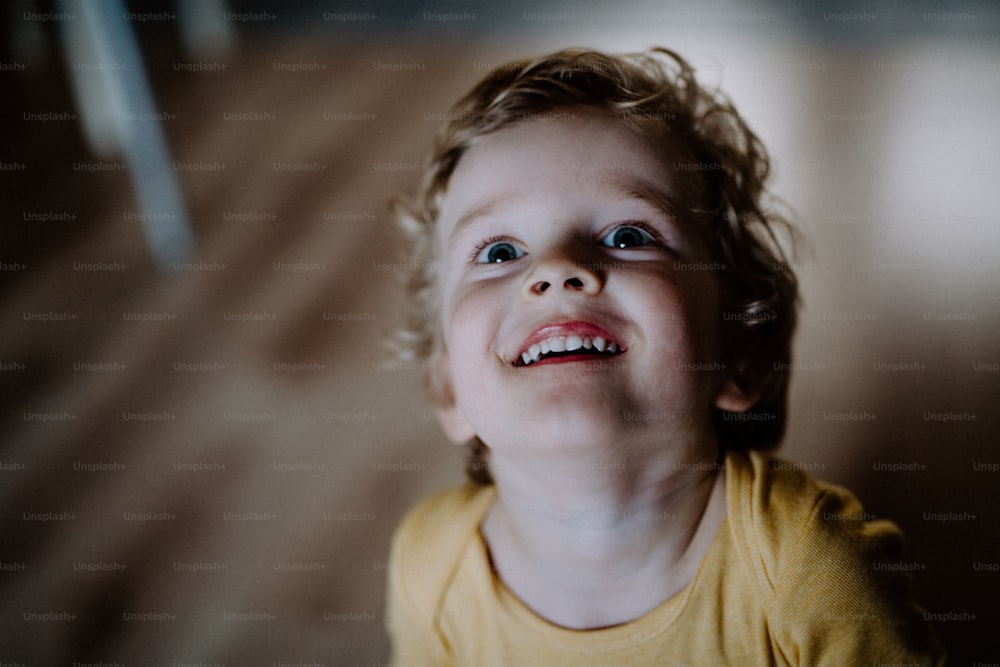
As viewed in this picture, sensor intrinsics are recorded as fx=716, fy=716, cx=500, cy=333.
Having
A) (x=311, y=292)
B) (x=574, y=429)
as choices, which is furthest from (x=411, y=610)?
(x=311, y=292)

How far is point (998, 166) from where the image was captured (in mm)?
1052

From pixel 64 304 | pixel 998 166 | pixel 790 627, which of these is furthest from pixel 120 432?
pixel 998 166

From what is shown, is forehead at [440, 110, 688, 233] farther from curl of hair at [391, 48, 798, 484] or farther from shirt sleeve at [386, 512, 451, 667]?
shirt sleeve at [386, 512, 451, 667]

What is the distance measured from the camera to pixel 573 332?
1.94ft

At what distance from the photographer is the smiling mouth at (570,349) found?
1.96 ft

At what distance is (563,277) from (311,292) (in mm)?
710

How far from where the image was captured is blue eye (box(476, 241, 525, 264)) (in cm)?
67

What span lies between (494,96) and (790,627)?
590mm

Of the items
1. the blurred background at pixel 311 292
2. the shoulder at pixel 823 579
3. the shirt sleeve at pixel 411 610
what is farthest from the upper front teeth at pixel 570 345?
the blurred background at pixel 311 292

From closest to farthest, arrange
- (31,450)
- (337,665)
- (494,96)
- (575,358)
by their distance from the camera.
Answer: (575,358)
(494,96)
(337,665)
(31,450)

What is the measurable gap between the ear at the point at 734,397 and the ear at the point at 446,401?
0.27m

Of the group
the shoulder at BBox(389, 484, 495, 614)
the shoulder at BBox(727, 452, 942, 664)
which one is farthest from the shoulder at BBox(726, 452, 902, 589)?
the shoulder at BBox(389, 484, 495, 614)

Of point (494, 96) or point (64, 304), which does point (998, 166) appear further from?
point (64, 304)

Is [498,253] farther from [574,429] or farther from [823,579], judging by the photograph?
[823,579]
